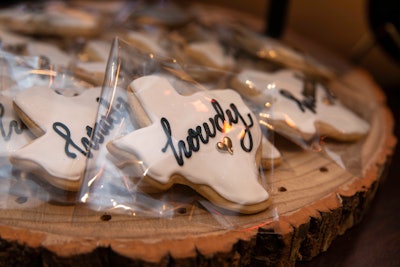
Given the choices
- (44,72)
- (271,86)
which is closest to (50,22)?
(44,72)

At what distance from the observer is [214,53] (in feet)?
3.51

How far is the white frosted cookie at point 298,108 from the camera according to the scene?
2.72ft

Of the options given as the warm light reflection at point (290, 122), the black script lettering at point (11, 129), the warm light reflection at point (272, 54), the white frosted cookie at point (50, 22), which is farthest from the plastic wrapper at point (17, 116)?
the warm light reflection at point (272, 54)

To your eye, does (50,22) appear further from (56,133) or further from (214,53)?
(56,133)

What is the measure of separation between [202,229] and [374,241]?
35 cm

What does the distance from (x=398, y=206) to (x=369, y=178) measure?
0.57 ft

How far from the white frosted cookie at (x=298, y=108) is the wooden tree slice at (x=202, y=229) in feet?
0.23

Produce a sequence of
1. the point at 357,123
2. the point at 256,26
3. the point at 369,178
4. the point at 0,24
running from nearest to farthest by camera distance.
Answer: the point at 369,178, the point at 357,123, the point at 0,24, the point at 256,26

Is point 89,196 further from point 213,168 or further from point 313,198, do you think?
point 313,198

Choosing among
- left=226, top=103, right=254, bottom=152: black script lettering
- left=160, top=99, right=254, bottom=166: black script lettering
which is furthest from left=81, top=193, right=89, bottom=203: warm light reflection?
left=226, top=103, right=254, bottom=152: black script lettering

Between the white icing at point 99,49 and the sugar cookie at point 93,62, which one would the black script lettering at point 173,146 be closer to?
the sugar cookie at point 93,62

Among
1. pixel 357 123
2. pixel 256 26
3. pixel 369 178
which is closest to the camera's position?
pixel 369 178

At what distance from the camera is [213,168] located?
665 mm

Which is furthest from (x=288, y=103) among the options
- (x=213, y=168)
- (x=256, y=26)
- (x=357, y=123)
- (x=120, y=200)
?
(x=256, y=26)
